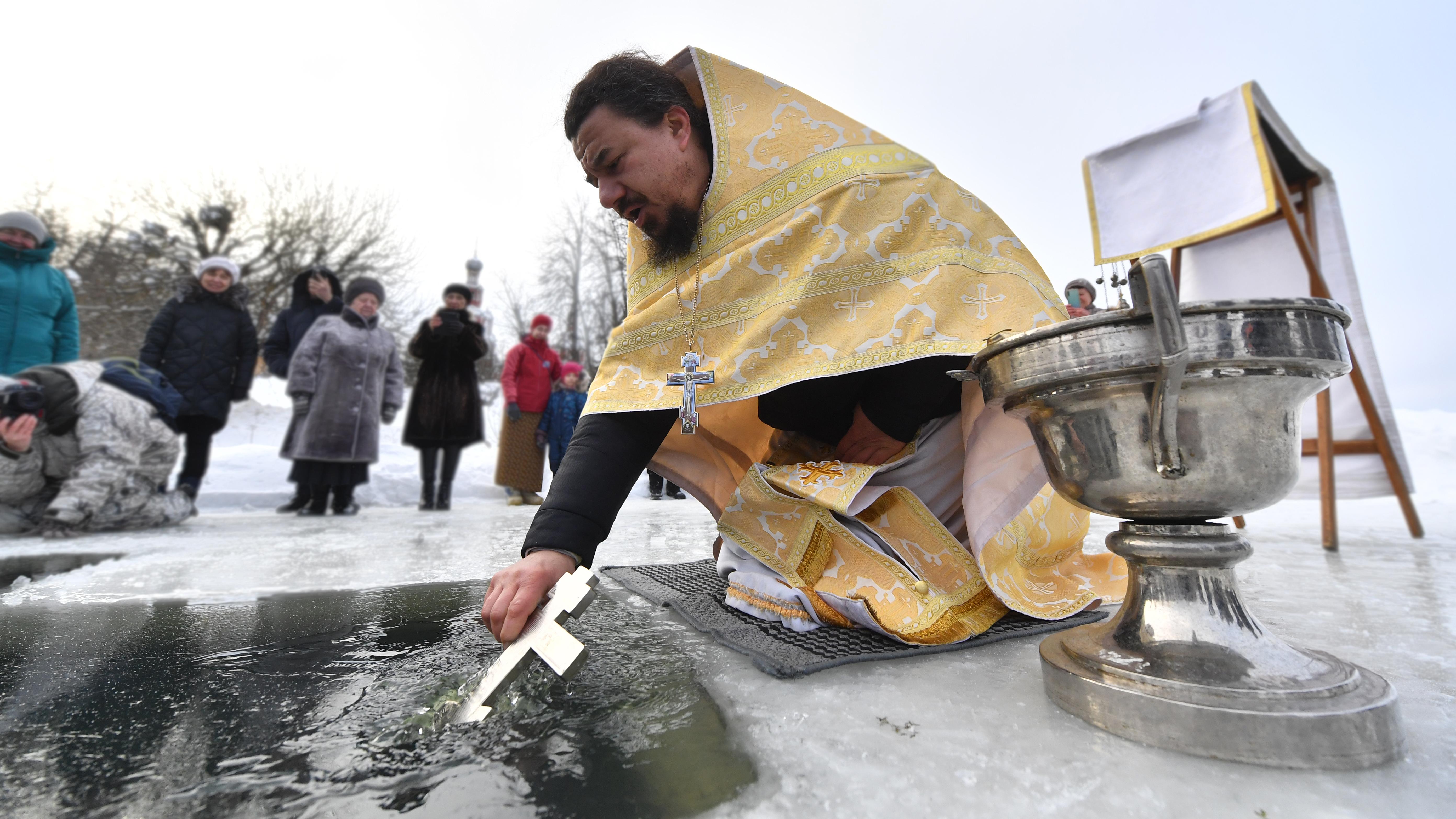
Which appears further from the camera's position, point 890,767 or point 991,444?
point 991,444

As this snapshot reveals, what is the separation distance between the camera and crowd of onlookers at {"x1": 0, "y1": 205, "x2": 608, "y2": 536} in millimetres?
3053

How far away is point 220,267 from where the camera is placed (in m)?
4.11

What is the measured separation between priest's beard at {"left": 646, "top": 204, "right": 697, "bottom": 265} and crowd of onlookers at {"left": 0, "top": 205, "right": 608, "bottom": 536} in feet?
10.5

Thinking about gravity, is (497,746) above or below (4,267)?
below

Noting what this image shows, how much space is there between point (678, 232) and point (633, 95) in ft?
1.09

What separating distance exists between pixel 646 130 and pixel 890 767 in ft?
4.37

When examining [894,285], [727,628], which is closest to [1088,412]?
[894,285]

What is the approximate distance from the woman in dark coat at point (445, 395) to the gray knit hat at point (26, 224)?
1952 millimetres

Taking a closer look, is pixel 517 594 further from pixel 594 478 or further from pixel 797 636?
pixel 797 636

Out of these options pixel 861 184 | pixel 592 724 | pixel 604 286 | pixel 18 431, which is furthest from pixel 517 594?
pixel 604 286

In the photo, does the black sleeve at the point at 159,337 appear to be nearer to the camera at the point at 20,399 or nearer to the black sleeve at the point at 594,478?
the camera at the point at 20,399

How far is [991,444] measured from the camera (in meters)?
1.31

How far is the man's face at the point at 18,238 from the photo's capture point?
355 cm

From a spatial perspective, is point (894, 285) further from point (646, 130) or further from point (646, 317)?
point (646, 130)
